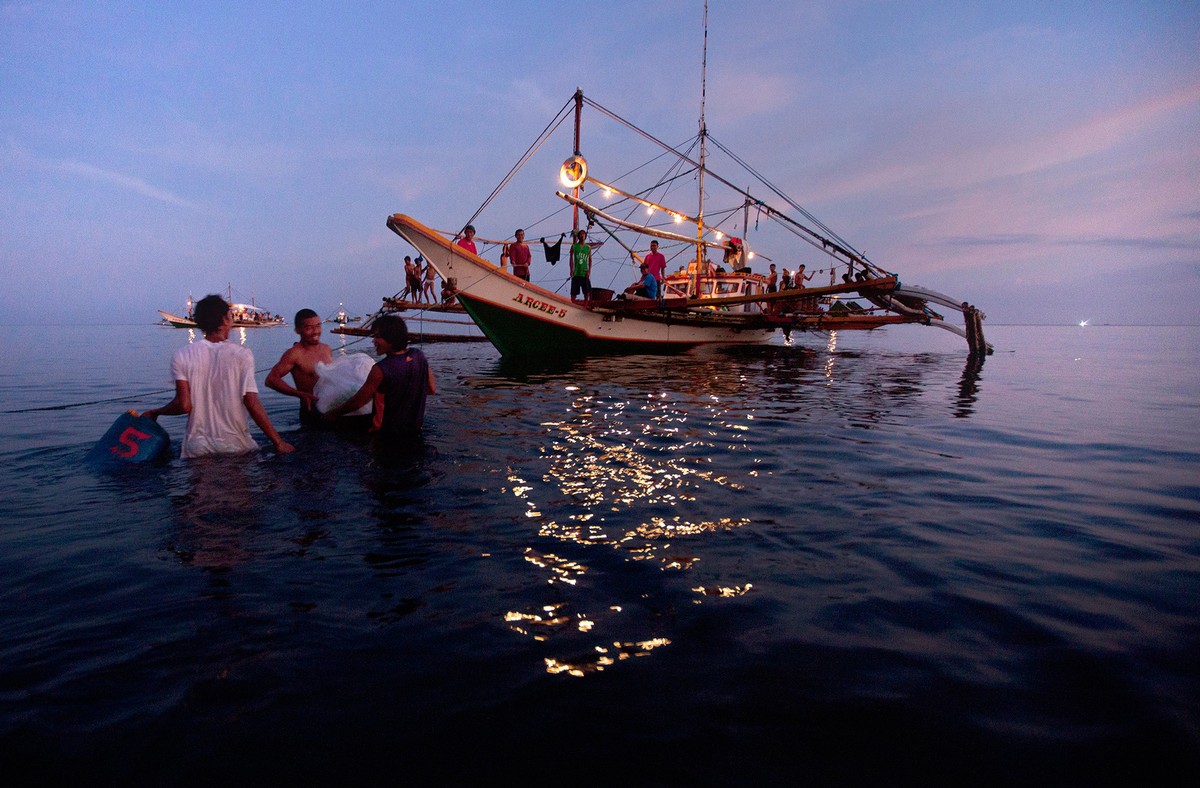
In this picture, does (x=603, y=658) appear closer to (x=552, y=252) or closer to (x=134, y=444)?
(x=134, y=444)

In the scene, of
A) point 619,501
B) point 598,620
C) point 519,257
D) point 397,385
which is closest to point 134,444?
point 397,385

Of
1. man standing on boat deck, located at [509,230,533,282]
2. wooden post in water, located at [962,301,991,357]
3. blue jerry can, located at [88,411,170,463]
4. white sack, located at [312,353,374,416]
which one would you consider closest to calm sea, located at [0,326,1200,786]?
blue jerry can, located at [88,411,170,463]

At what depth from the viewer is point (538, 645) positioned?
2652mm

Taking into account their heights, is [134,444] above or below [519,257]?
below

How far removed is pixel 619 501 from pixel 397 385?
3.31 m

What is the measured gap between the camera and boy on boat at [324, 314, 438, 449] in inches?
247

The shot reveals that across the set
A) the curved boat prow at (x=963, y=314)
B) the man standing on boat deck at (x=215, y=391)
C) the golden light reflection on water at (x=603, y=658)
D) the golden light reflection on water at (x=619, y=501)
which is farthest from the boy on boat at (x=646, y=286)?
the golden light reflection on water at (x=603, y=658)

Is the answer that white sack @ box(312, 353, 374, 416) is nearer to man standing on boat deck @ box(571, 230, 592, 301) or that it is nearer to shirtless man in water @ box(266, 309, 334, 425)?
shirtless man in water @ box(266, 309, 334, 425)

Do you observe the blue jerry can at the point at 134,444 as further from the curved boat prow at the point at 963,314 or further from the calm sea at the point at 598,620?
the curved boat prow at the point at 963,314

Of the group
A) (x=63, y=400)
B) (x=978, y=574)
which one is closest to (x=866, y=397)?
(x=978, y=574)

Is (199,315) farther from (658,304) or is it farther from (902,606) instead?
(658,304)

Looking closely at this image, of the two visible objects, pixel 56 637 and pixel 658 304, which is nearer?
pixel 56 637

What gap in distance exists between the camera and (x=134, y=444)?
5.92m

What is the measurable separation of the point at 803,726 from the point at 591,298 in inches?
841
